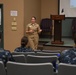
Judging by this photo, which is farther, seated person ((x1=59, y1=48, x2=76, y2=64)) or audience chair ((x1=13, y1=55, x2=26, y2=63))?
audience chair ((x1=13, y1=55, x2=26, y2=63))

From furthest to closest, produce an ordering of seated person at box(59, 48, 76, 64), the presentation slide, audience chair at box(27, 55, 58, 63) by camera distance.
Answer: the presentation slide → audience chair at box(27, 55, 58, 63) → seated person at box(59, 48, 76, 64)

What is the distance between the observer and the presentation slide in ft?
36.6

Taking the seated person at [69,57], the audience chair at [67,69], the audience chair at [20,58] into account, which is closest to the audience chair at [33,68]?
the audience chair at [67,69]

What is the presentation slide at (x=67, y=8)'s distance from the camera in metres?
11.2

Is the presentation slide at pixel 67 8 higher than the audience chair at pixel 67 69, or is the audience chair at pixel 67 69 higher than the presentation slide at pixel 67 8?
the presentation slide at pixel 67 8

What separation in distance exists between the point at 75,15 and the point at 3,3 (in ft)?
13.4

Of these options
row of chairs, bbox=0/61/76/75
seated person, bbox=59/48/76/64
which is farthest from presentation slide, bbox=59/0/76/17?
row of chairs, bbox=0/61/76/75

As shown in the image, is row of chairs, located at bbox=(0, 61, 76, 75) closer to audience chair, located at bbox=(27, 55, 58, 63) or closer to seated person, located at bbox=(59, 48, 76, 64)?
seated person, located at bbox=(59, 48, 76, 64)

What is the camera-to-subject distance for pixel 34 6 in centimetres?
996

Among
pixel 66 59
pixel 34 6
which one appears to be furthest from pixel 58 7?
pixel 66 59

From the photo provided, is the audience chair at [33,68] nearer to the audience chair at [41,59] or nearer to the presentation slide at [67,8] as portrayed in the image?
the audience chair at [41,59]

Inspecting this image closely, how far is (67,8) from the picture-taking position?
11.3 meters

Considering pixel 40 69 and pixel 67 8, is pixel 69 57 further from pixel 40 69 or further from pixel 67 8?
pixel 67 8

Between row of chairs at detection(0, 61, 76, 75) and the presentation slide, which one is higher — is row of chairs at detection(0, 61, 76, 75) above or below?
below
